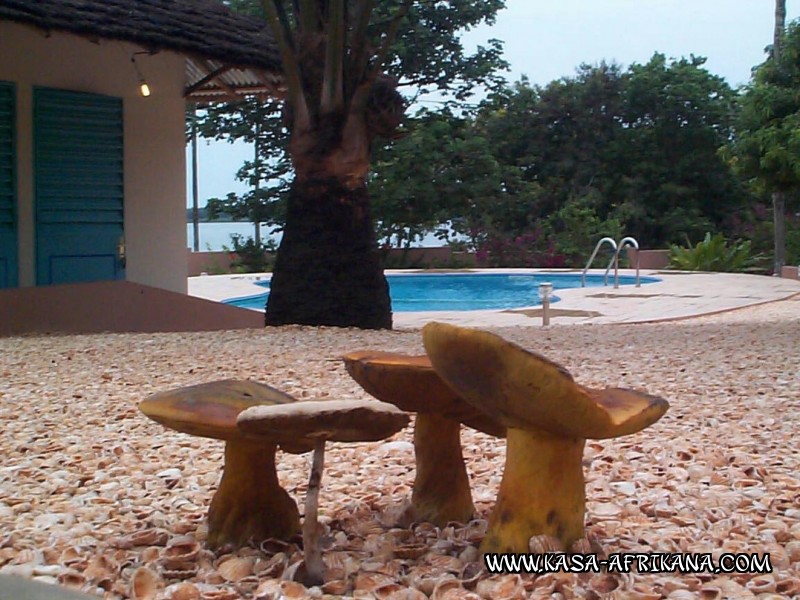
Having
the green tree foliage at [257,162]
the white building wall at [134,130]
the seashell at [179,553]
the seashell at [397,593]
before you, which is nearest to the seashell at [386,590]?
the seashell at [397,593]

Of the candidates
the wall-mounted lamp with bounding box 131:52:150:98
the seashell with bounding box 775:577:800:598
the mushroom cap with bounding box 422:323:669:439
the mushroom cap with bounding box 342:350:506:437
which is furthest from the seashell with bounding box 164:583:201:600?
the wall-mounted lamp with bounding box 131:52:150:98

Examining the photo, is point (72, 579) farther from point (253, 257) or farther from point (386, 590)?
point (253, 257)

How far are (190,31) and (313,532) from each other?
7.98 metres

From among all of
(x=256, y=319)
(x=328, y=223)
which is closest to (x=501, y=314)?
(x=256, y=319)

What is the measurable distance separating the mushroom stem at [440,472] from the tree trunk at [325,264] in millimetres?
5801

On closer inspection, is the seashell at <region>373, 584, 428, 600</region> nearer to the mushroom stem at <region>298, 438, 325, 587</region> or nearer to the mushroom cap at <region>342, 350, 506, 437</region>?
the mushroom stem at <region>298, 438, 325, 587</region>

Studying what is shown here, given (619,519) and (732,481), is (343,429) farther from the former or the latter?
(732,481)

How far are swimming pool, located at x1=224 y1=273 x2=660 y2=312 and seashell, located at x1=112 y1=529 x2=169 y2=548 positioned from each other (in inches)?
570

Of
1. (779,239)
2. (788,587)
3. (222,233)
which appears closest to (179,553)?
(788,587)

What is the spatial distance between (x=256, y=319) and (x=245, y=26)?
3.13m

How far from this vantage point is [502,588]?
2.07 m

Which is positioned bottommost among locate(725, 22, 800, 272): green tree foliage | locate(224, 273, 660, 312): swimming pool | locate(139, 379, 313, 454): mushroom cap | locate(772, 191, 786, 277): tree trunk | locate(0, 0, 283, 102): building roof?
locate(224, 273, 660, 312): swimming pool

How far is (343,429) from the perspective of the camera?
1.98 metres

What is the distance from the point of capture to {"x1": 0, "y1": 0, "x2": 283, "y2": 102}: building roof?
8.06 m
